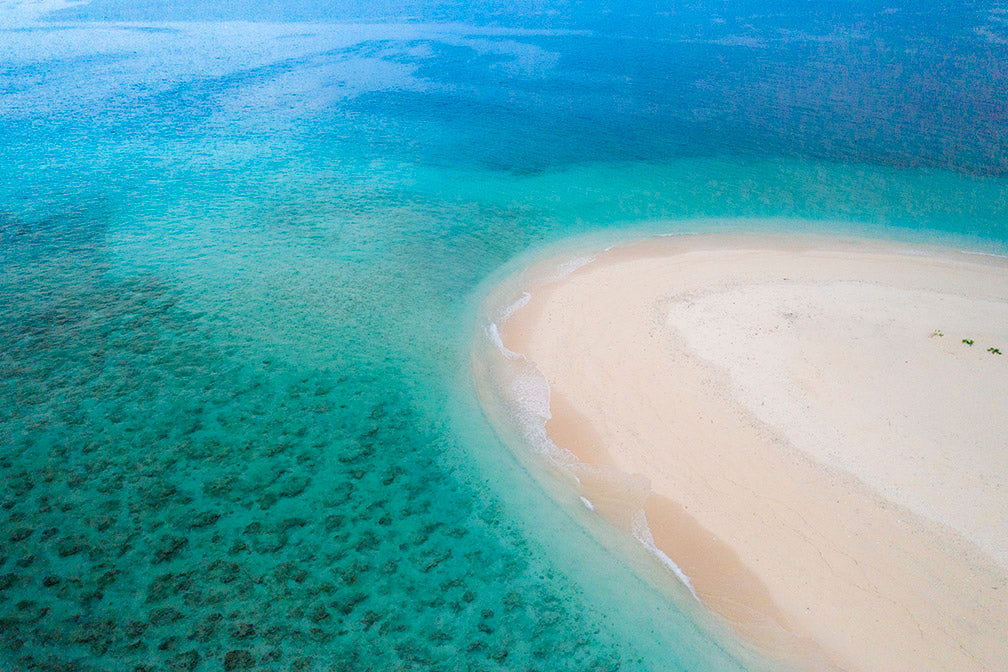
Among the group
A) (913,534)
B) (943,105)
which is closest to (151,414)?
(913,534)

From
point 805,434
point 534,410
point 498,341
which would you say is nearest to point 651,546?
point 534,410

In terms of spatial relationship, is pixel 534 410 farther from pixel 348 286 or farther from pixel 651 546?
pixel 348 286

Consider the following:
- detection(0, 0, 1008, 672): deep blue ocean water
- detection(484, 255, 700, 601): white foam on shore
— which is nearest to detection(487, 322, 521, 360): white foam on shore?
detection(484, 255, 700, 601): white foam on shore

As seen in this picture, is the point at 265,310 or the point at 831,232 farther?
the point at 831,232

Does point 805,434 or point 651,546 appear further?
point 805,434

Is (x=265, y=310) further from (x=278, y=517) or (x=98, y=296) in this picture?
(x=278, y=517)

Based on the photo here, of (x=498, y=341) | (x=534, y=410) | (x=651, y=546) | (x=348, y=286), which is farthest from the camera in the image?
(x=348, y=286)
